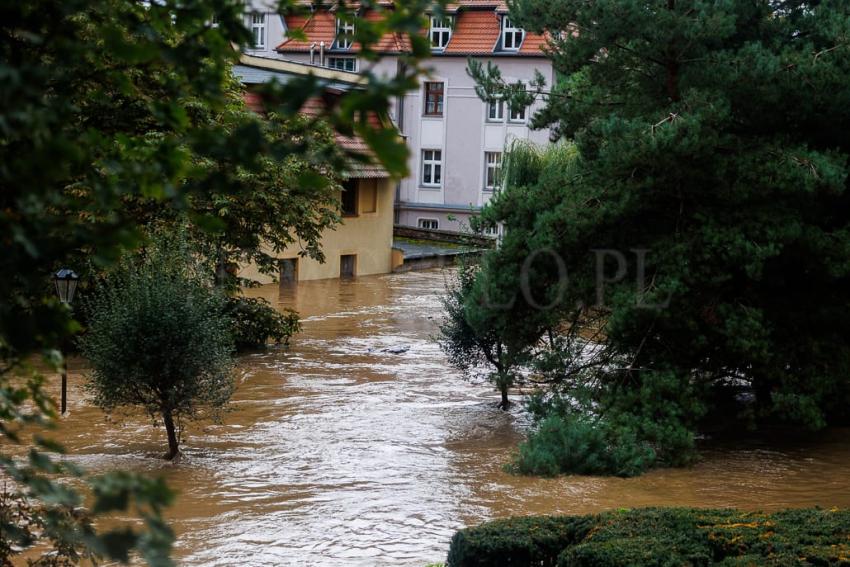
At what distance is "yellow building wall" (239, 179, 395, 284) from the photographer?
134 feet

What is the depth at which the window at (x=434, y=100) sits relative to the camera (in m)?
52.2

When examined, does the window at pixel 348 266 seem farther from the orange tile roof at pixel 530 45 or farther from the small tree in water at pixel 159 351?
the small tree in water at pixel 159 351

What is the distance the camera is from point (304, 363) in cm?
2514

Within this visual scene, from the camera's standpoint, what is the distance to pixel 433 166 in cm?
5291

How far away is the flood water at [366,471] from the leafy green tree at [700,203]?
1181 millimetres

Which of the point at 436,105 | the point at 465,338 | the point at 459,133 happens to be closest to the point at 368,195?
the point at 459,133

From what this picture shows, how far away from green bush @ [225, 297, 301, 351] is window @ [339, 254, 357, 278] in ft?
48.1

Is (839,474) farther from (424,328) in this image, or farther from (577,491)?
(424,328)

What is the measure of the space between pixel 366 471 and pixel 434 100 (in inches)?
1489

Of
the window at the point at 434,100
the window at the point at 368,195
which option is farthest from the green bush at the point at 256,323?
the window at the point at 434,100

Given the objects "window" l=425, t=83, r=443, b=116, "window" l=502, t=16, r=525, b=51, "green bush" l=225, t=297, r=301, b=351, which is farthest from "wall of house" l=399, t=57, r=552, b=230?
"green bush" l=225, t=297, r=301, b=351

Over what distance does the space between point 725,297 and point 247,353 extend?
12092mm

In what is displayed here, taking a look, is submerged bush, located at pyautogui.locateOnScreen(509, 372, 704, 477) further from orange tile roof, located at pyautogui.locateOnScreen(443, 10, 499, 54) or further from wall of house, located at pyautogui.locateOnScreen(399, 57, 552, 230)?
orange tile roof, located at pyautogui.locateOnScreen(443, 10, 499, 54)

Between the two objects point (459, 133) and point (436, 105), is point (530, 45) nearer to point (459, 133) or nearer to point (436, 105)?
point (459, 133)
